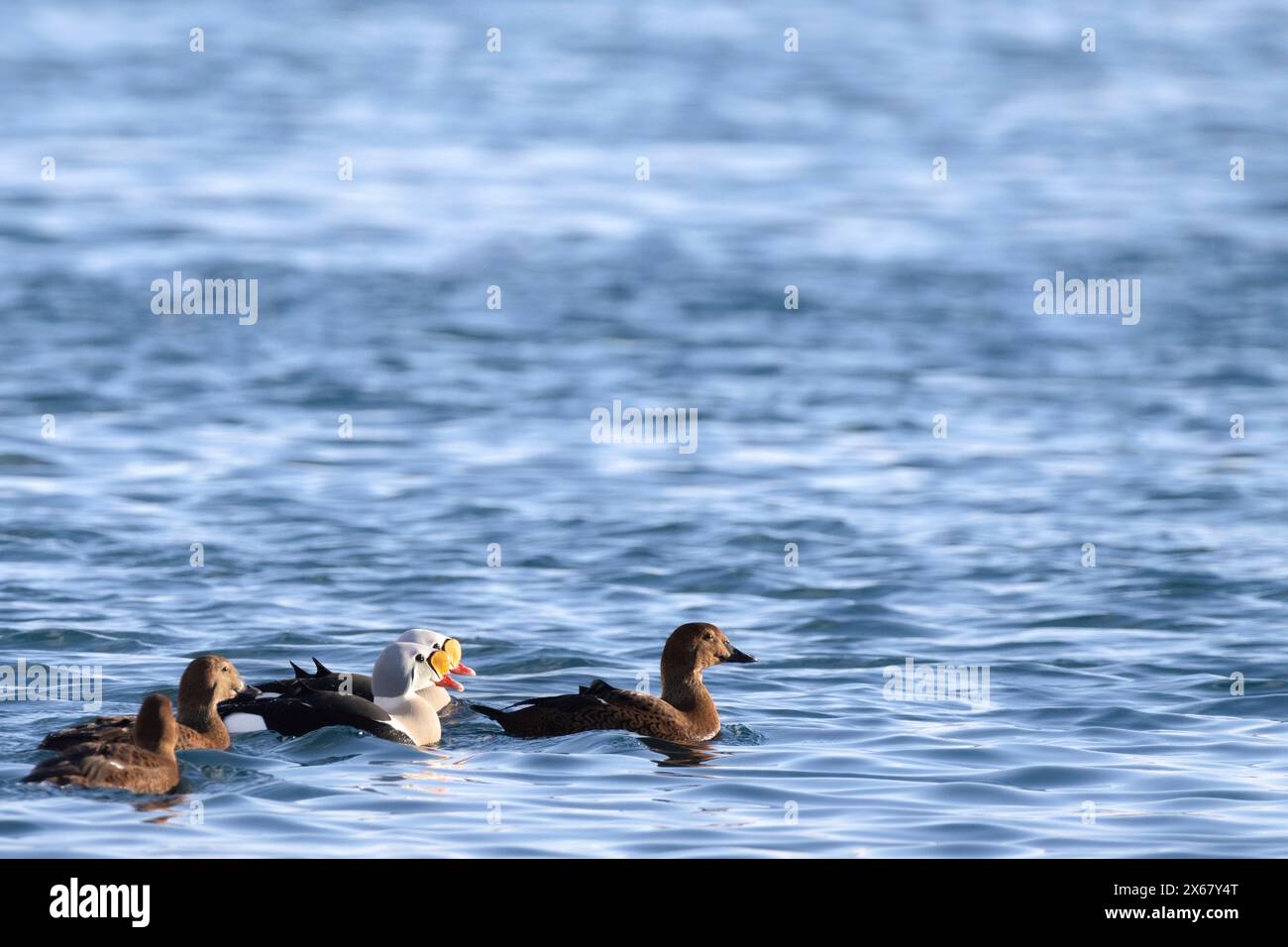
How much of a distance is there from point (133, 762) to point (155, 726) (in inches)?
11.2

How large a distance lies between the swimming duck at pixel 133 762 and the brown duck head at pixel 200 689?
67 cm

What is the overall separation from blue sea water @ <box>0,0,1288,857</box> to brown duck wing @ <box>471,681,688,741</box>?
14 centimetres

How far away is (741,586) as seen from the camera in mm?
15195

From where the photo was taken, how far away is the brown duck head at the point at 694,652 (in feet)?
37.2

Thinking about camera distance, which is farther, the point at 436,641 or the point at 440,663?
the point at 436,641

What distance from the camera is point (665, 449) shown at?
64.0 feet

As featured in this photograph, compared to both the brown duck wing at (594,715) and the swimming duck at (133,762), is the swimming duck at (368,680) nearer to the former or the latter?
the brown duck wing at (594,715)

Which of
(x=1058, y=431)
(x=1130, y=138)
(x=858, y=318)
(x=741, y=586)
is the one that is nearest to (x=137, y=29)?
(x=1130, y=138)

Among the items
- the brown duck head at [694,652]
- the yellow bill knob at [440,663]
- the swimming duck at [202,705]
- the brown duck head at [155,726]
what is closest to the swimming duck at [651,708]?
the brown duck head at [694,652]

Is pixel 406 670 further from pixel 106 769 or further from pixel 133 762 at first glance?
pixel 106 769

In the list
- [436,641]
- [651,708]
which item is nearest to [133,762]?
[436,641]

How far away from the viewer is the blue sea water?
388 inches

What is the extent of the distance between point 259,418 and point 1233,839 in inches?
527

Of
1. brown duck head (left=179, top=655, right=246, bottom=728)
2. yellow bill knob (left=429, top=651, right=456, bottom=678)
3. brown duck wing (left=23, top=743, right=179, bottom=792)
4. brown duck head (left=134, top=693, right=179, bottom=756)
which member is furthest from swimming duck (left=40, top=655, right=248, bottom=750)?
yellow bill knob (left=429, top=651, right=456, bottom=678)
